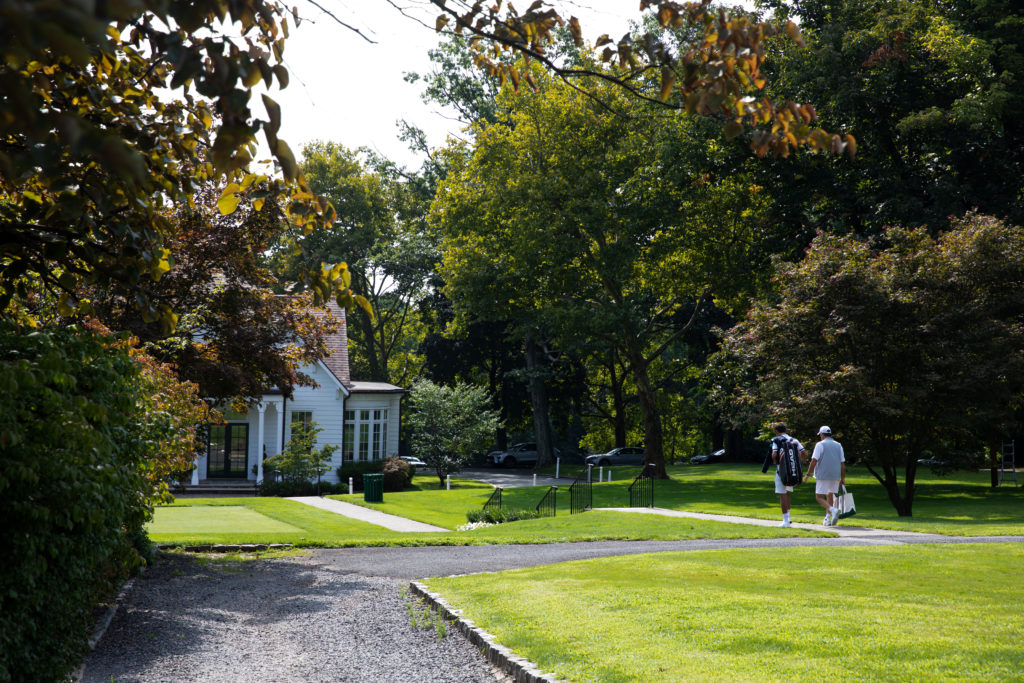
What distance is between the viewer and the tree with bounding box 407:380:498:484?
40406 millimetres

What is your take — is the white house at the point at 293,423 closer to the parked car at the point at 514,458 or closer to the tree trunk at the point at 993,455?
the parked car at the point at 514,458

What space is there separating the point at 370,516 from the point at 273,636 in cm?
1431

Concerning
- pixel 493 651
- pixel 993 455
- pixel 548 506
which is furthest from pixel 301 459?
pixel 493 651

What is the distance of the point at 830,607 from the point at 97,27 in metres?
8.07

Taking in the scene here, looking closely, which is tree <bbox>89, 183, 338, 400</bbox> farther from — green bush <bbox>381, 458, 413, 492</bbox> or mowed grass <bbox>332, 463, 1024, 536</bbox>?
green bush <bbox>381, 458, 413, 492</bbox>

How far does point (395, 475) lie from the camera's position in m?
35.8

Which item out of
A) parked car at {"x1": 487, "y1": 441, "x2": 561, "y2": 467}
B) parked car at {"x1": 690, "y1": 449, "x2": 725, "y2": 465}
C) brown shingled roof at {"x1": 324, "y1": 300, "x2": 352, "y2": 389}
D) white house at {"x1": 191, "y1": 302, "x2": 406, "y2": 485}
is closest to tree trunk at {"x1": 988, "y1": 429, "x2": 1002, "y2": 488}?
white house at {"x1": 191, "y1": 302, "x2": 406, "y2": 485}

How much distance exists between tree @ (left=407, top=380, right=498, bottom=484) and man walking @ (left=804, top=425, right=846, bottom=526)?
2451 centimetres

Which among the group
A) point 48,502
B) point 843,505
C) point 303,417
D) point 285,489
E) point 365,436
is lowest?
point 285,489

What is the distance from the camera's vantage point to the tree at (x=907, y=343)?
2094 centimetres

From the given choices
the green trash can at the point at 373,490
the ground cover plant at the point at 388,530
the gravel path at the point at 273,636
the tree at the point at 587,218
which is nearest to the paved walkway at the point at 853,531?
the ground cover plant at the point at 388,530

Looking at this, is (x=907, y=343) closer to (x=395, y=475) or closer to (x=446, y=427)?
(x=395, y=475)

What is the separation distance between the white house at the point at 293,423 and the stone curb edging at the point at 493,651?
88.3ft

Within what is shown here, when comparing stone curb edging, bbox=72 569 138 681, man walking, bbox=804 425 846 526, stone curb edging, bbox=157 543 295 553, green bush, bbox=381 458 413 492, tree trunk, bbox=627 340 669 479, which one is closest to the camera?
stone curb edging, bbox=72 569 138 681
